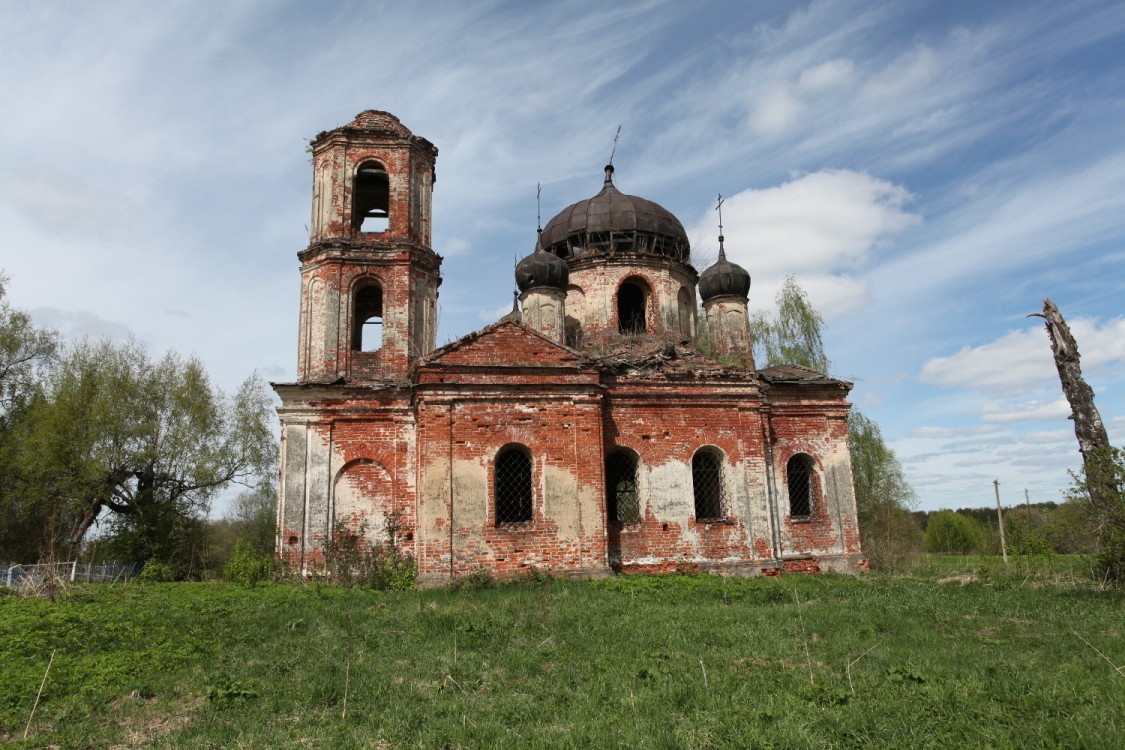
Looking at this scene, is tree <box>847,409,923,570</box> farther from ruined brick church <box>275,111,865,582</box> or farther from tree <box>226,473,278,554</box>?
tree <box>226,473,278,554</box>

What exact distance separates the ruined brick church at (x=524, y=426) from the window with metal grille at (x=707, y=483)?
0.04 metres

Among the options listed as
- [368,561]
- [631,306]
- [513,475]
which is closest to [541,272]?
[631,306]

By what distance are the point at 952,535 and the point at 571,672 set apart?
139 feet

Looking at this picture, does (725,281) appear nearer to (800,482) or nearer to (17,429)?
(800,482)

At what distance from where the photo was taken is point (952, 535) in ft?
141

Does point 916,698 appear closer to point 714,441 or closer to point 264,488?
point 714,441

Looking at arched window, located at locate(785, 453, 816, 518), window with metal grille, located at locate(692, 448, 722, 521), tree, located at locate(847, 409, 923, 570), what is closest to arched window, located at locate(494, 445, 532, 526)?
window with metal grille, located at locate(692, 448, 722, 521)

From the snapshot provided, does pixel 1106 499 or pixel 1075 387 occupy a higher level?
pixel 1075 387

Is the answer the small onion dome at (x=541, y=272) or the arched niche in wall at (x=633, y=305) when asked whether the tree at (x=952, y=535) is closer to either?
the arched niche in wall at (x=633, y=305)

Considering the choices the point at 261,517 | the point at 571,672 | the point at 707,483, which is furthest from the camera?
the point at 261,517

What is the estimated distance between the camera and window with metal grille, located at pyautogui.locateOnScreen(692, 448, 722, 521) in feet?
53.4

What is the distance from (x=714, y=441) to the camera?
16172 mm

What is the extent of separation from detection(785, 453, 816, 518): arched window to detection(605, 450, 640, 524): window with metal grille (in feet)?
12.3

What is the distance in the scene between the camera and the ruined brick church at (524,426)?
14367mm
